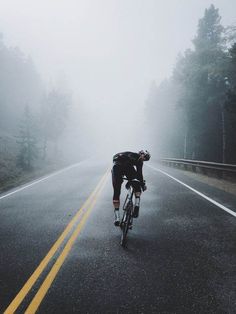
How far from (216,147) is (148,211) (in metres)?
25.2

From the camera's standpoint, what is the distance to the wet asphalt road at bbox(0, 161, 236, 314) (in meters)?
3.66

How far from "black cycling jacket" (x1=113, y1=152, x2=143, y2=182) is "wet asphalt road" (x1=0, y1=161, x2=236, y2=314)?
4.64 ft

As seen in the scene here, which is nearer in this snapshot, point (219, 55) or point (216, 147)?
point (219, 55)

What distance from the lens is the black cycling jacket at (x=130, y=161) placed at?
652cm

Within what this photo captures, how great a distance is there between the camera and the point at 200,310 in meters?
3.45

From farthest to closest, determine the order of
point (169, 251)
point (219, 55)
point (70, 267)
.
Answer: point (219, 55)
point (169, 251)
point (70, 267)

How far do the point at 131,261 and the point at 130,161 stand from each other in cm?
233

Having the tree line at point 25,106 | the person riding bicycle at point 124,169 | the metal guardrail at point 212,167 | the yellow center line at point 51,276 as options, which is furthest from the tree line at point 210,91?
the yellow center line at point 51,276

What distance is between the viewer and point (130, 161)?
6578 mm

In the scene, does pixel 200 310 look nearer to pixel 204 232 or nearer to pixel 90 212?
pixel 204 232

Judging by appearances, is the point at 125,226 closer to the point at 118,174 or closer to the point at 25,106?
the point at 118,174

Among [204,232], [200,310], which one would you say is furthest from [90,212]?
[200,310]

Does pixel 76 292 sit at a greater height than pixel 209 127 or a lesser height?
lesser

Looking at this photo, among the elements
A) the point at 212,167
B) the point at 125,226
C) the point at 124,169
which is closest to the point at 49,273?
the point at 125,226
